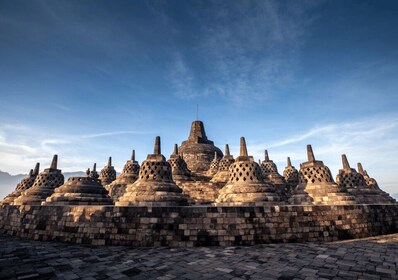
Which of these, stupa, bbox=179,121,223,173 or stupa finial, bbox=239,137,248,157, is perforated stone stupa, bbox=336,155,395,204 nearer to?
stupa finial, bbox=239,137,248,157

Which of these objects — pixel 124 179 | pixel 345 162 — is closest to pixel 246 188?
pixel 345 162

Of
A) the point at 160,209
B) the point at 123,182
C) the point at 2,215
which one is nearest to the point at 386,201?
the point at 160,209

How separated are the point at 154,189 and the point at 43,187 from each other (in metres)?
10.9

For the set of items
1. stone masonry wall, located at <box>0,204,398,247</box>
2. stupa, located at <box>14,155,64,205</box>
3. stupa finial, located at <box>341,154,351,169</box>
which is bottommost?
stone masonry wall, located at <box>0,204,398,247</box>

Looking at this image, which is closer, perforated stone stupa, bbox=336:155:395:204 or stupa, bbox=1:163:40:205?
perforated stone stupa, bbox=336:155:395:204

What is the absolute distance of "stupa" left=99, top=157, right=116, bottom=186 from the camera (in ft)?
84.2

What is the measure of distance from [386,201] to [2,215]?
80.2 feet

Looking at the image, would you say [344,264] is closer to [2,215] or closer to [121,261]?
[121,261]

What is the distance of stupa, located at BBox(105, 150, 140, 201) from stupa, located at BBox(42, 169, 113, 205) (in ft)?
18.3

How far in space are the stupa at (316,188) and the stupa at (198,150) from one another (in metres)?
15.5

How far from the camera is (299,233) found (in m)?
8.40

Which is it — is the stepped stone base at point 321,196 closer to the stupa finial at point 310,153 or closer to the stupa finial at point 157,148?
the stupa finial at point 310,153

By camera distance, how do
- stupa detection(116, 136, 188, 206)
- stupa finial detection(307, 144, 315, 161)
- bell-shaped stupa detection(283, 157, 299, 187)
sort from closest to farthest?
stupa detection(116, 136, 188, 206), stupa finial detection(307, 144, 315, 161), bell-shaped stupa detection(283, 157, 299, 187)

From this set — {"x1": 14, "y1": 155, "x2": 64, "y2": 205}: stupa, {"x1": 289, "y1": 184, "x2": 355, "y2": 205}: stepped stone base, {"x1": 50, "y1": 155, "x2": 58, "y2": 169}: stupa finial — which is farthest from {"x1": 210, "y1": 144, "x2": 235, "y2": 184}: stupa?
{"x1": 50, "y1": 155, "x2": 58, "y2": 169}: stupa finial
